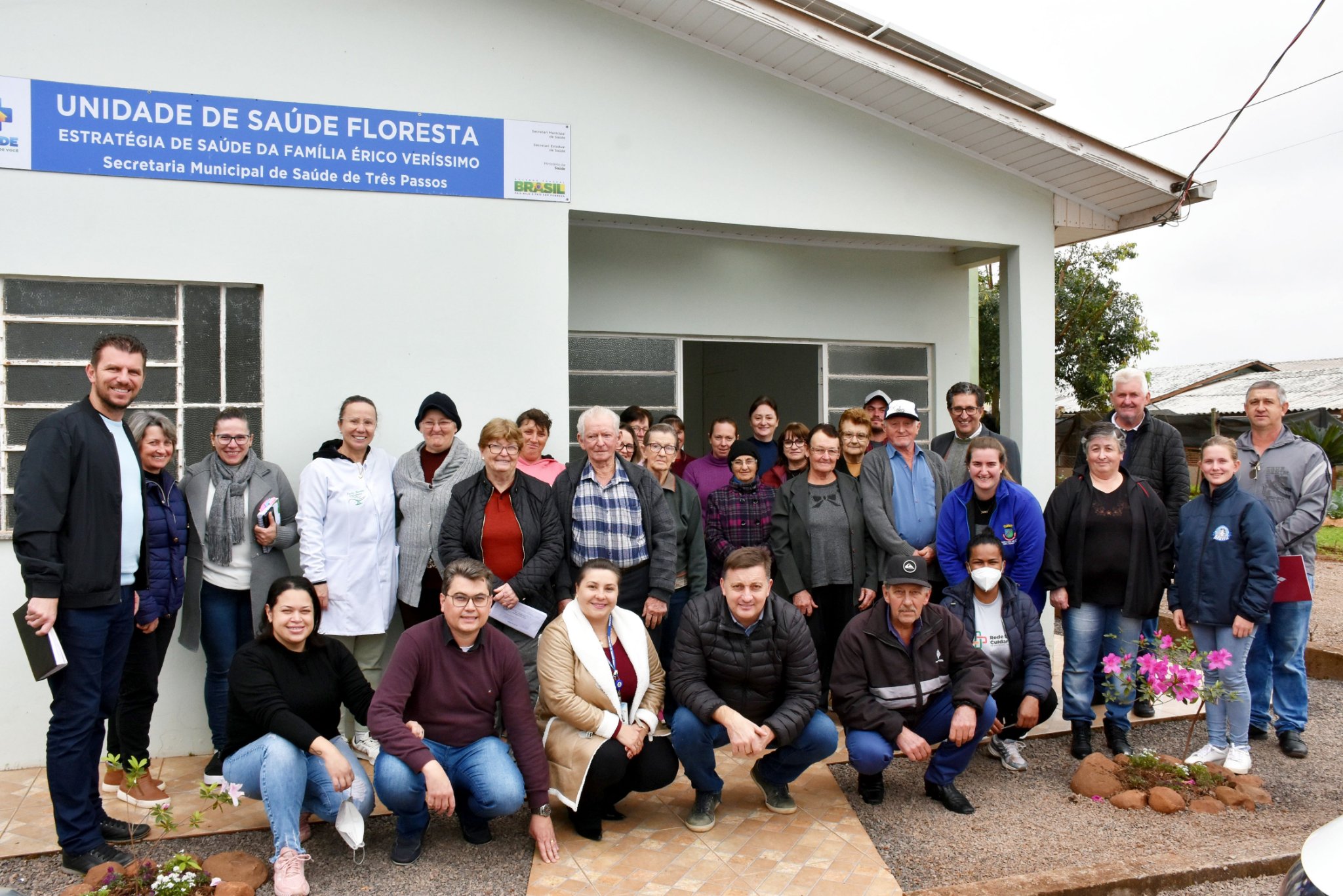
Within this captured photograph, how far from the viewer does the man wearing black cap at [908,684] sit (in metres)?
4.13

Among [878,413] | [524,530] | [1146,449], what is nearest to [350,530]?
[524,530]

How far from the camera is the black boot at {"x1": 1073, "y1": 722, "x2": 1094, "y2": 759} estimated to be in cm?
485

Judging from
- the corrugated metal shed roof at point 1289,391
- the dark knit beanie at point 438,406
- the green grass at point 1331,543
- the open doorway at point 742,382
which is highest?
the corrugated metal shed roof at point 1289,391

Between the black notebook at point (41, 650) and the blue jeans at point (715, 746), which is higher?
the black notebook at point (41, 650)

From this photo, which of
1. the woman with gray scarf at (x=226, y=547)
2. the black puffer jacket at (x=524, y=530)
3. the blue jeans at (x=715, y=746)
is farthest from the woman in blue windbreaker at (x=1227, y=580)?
the woman with gray scarf at (x=226, y=547)

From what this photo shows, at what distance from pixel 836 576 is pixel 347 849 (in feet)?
8.87

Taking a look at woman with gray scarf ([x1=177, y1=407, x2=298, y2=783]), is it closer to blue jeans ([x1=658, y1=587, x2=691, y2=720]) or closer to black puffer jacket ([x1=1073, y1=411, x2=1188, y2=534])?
blue jeans ([x1=658, y1=587, x2=691, y2=720])

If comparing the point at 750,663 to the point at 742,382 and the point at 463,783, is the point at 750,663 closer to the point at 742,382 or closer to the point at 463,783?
the point at 463,783

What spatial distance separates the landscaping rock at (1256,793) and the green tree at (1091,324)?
1433 centimetres

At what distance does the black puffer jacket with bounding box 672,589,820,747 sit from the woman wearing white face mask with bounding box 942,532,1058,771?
40.5 inches

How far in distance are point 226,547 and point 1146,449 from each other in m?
4.93

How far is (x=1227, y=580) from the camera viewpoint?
4.59m

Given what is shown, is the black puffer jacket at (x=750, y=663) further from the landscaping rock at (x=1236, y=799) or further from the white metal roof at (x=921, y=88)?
the white metal roof at (x=921, y=88)

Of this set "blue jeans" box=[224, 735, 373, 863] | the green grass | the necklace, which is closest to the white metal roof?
the necklace
